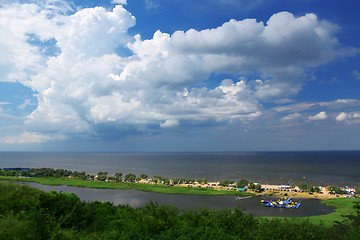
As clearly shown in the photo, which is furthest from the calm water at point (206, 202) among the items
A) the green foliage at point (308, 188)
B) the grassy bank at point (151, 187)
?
the green foliage at point (308, 188)

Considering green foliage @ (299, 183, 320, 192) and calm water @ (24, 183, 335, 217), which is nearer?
calm water @ (24, 183, 335, 217)

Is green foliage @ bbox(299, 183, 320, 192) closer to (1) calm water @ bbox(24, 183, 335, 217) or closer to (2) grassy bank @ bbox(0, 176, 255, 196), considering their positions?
(1) calm water @ bbox(24, 183, 335, 217)

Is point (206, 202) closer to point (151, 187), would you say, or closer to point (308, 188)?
point (151, 187)

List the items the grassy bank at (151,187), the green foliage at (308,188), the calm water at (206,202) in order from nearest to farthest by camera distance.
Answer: the calm water at (206,202), the grassy bank at (151,187), the green foliage at (308,188)

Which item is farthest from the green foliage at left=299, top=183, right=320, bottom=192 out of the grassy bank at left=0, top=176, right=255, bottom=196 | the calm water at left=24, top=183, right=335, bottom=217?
the grassy bank at left=0, top=176, right=255, bottom=196

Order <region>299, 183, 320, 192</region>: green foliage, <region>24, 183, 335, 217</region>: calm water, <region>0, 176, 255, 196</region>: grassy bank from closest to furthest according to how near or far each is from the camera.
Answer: <region>24, 183, 335, 217</region>: calm water, <region>0, 176, 255, 196</region>: grassy bank, <region>299, 183, 320, 192</region>: green foliage

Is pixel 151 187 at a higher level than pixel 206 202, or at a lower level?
higher

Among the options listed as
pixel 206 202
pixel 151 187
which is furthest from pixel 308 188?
pixel 151 187

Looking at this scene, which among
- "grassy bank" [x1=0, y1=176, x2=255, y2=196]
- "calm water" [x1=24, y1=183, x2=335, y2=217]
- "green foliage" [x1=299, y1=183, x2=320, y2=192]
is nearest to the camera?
"calm water" [x1=24, y1=183, x2=335, y2=217]

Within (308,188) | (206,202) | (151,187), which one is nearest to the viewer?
(206,202)

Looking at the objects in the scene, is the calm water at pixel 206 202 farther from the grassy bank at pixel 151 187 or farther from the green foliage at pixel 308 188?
the green foliage at pixel 308 188

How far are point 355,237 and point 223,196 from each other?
59289 millimetres

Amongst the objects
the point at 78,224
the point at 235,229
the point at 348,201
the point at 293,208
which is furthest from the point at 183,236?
the point at 348,201

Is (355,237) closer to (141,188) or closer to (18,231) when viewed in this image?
(18,231)
